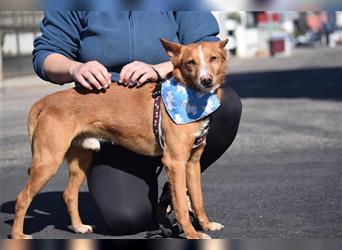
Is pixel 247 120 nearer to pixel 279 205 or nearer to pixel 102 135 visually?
pixel 279 205

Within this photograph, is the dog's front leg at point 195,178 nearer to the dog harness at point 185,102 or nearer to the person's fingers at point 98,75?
the dog harness at point 185,102

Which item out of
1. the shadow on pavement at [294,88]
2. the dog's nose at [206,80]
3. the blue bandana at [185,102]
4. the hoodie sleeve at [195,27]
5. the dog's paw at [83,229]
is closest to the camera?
the dog's nose at [206,80]

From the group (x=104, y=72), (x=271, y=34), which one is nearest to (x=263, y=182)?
(x=104, y=72)

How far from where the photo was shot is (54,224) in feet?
16.1

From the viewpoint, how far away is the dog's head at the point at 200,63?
11.6ft

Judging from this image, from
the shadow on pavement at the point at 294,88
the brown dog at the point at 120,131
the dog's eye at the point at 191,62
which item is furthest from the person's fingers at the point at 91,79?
the shadow on pavement at the point at 294,88

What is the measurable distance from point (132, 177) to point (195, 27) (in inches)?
37.6

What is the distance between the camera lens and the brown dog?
3795mm

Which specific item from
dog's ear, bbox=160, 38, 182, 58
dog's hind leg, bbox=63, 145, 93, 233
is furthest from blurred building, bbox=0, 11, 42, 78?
dog's ear, bbox=160, 38, 182, 58

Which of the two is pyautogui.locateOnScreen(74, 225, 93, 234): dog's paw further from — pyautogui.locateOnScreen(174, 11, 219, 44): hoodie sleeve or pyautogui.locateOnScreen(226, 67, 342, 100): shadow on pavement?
pyautogui.locateOnScreen(226, 67, 342, 100): shadow on pavement

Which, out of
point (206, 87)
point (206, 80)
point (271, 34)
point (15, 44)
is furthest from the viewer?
point (271, 34)

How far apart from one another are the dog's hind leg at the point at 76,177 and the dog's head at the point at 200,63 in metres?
0.94

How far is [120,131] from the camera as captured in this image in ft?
13.2

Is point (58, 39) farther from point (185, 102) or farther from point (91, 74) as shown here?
point (185, 102)
